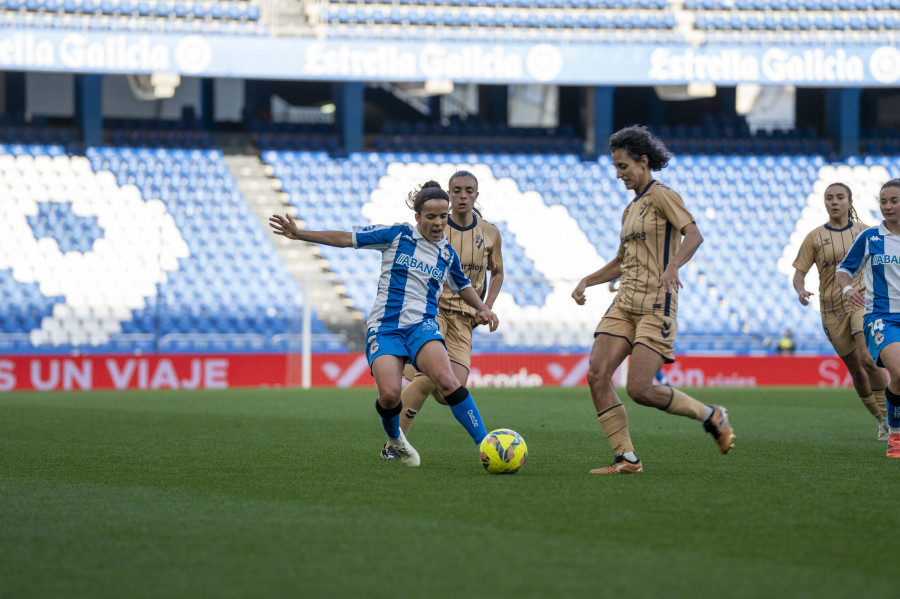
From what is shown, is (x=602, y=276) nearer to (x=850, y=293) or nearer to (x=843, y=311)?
(x=850, y=293)

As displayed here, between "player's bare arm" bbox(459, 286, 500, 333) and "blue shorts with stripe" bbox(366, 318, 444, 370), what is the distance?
1.11ft

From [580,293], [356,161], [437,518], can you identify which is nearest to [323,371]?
[356,161]

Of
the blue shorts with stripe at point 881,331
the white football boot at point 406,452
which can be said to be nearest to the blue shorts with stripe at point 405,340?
the white football boot at point 406,452

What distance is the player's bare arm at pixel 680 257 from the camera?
240 inches

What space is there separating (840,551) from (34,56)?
20.4 meters

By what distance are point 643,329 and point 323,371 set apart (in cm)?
1290

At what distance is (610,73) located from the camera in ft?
75.7

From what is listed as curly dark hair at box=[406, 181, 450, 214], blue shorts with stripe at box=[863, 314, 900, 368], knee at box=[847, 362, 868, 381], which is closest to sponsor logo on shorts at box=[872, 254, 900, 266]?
blue shorts with stripe at box=[863, 314, 900, 368]

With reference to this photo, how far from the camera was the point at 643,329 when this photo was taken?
6.27 metres

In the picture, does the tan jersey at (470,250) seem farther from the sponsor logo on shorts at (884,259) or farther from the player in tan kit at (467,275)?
the sponsor logo on shorts at (884,259)

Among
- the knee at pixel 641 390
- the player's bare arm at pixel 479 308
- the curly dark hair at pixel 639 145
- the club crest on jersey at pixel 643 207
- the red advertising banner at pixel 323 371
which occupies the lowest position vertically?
the red advertising banner at pixel 323 371

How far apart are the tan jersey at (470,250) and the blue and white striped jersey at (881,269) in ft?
8.38

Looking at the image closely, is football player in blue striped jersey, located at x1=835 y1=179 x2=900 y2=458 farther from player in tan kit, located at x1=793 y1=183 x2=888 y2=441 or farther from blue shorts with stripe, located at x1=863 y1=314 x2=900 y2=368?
player in tan kit, located at x1=793 y1=183 x2=888 y2=441

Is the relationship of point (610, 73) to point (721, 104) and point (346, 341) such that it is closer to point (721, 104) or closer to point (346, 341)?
point (721, 104)
